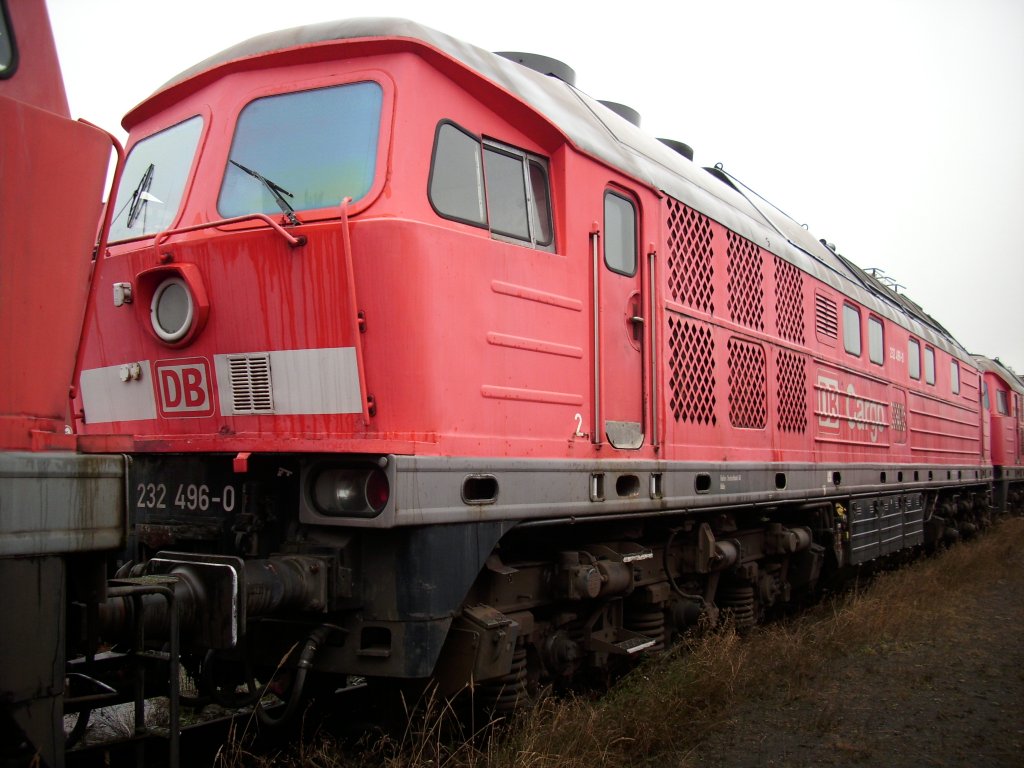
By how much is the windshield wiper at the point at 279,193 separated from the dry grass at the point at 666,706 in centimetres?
219

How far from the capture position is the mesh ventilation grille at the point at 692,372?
555 cm

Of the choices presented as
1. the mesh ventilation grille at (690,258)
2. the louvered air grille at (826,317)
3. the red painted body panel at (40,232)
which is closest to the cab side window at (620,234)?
the mesh ventilation grille at (690,258)

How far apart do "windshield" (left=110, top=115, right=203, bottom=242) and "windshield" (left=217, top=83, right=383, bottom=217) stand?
354 millimetres

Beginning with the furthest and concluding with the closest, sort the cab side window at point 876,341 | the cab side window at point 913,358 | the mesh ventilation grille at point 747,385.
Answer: the cab side window at point 913,358, the cab side window at point 876,341, the mesh ventilation grille at point 747,385

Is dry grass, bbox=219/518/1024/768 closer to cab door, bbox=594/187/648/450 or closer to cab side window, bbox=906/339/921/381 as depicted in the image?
cab door, bbox=594/187/648/450

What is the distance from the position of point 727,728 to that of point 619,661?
3.02ft

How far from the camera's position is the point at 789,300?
25.2 feet

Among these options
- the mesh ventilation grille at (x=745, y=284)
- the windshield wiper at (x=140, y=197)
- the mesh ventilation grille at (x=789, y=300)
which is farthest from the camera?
the mesh ventilation grille at (x=789, y=300)

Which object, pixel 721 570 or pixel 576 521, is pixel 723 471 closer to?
pixel 721 570

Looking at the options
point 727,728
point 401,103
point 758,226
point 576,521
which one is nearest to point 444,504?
point 576,521

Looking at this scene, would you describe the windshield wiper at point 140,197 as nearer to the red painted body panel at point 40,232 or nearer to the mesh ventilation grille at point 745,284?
the red painted body panel at point 40,232

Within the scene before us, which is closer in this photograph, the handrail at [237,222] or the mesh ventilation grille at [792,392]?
Answer: the handrail at [237,222]

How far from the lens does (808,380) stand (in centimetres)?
788

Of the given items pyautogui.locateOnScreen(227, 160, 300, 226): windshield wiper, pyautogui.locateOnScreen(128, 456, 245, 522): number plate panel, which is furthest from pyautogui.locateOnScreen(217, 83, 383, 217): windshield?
pyautogui.locateOnScreen(128, 456, 245, 522): number plate panel
